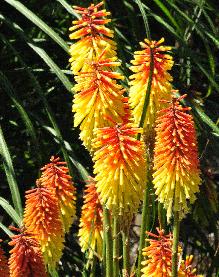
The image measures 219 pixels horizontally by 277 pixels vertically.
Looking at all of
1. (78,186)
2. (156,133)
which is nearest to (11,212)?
(156,133)

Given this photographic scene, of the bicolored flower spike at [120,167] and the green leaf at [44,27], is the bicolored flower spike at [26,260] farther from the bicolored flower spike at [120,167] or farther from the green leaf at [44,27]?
the green leaf at [44,27]

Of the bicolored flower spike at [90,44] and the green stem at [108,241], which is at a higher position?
the bicolored flower spike at [90,44]

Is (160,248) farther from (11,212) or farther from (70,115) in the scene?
(70,115)

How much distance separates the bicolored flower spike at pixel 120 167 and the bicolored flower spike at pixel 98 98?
5 centimetres

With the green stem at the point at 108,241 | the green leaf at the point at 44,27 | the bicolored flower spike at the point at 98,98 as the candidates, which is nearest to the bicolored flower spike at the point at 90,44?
the bicolored flower spike at the point at 98,98

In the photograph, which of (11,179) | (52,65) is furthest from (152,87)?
(52,65)

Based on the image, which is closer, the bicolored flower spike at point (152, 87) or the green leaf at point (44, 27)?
the bicolored flower spike at point (152, 87)

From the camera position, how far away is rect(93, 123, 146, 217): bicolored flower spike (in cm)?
159

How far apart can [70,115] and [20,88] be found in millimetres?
342

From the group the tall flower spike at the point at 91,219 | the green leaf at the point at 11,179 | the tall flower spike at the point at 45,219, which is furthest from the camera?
the green leaf at the point at 11,179

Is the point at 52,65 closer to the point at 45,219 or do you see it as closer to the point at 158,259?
the point at 45,219

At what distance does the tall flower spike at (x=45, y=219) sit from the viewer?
6.17 ft

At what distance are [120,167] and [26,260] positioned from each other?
0.33 meters

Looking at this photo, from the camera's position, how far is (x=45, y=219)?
1.90 meters
